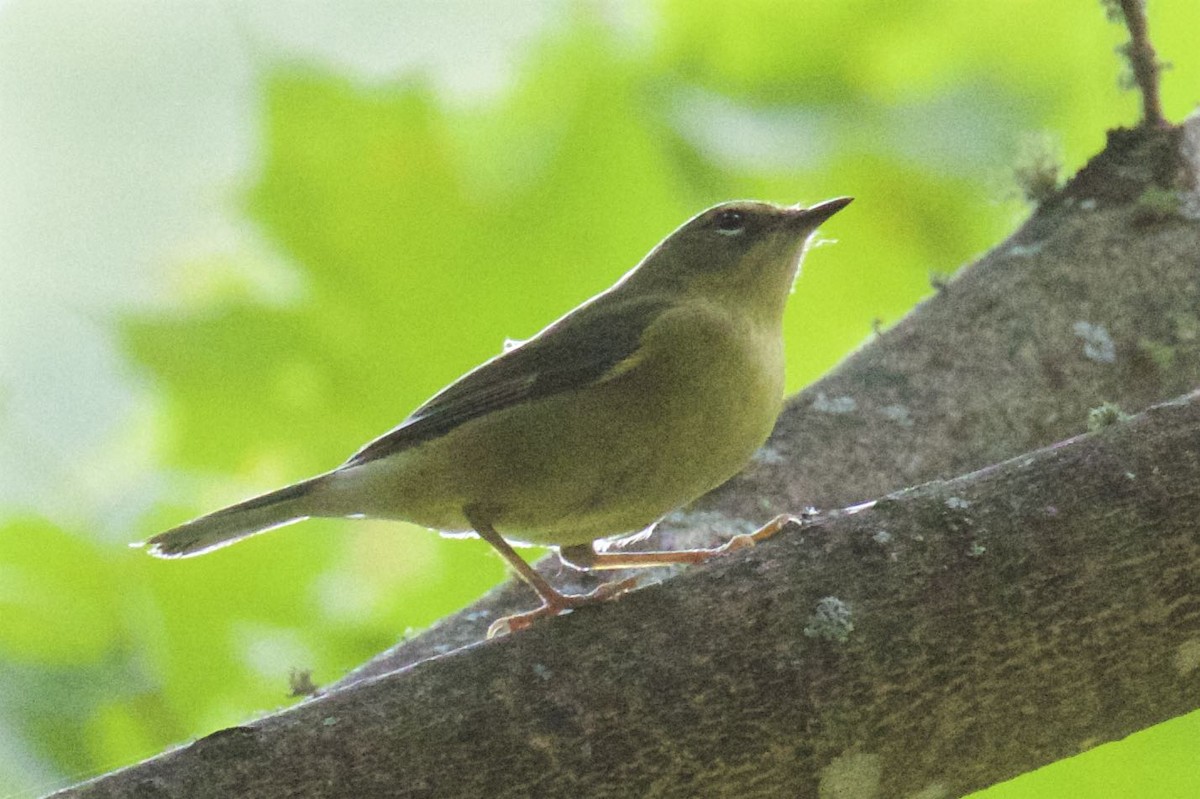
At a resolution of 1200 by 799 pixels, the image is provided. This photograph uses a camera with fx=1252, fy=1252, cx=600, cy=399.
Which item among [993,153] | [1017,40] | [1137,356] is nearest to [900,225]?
[993,153]

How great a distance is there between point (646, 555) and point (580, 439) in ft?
1.65

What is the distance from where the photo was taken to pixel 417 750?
2330 mm

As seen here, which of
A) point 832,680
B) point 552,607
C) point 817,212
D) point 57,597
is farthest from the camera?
point 57,597

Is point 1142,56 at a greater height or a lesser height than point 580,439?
greater

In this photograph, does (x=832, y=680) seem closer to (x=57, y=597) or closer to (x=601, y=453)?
(x=601, y=453)

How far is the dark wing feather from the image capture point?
142 inches

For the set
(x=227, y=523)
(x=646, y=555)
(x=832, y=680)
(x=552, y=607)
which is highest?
(x=227, y=523)

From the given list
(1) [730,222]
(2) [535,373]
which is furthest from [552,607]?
(1) [730,222]

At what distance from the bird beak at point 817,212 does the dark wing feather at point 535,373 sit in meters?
0.55

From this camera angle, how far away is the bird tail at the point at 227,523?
3.63 m

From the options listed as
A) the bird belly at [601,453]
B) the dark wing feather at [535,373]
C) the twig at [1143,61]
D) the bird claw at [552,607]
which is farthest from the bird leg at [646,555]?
the twig at [1143,61]

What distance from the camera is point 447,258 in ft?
15.9

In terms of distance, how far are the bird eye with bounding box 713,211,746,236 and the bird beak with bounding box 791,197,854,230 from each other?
0.18 meters

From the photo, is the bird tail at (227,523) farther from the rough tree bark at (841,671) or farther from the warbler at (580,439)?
the rough tree bark at (841,671)
